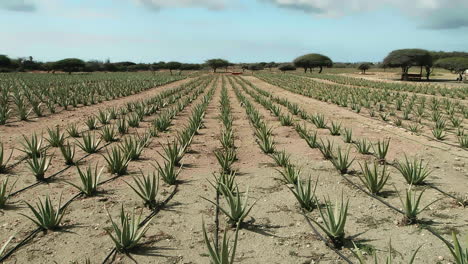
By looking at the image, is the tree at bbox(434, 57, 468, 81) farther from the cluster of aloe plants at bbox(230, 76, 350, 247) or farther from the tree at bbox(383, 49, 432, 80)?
the cluster of aloe plants at bbox(230, 76, 350, 247)

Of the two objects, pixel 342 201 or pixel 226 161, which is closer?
pixel 342 201

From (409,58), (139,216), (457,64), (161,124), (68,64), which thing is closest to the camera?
(139,216)

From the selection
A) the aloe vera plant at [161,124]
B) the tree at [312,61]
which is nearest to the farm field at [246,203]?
the aloe vera plant at [161,124]

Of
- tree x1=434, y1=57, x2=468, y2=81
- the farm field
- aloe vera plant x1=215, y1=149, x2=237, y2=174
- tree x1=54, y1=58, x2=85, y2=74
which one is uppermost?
tree x1=54, y1=58, x2=85, y2=74

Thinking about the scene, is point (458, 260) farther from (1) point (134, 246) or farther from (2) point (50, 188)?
(2) point (50, 188)

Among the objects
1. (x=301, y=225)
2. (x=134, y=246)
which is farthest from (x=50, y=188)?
(x=301, y=225)

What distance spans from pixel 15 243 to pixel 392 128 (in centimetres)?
813

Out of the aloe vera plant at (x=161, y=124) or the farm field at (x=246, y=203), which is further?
the aloe vera plant at (x=161, y=124)

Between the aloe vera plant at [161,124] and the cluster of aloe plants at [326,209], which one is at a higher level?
the aloe vera plant at [161,124]

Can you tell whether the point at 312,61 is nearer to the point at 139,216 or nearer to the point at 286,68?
the point at 286,68

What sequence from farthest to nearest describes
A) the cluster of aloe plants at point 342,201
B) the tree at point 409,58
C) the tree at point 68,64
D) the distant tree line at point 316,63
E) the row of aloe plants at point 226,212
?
the tree at point 68,64
the distant tree line at point 316,63
the tree at point 409,58
the cluster of aloe plants at point 342,201
the row of aloe plants at point 226,212

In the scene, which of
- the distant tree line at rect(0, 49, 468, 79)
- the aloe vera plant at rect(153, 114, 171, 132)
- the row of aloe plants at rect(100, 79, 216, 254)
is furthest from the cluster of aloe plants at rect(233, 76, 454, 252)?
the distant tree line at rect(0, 49, 468, 79)

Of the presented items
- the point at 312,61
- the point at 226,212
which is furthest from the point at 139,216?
the point at 312,61

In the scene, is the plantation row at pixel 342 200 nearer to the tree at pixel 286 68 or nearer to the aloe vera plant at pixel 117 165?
the aloe vera plant at pixel 117 165
